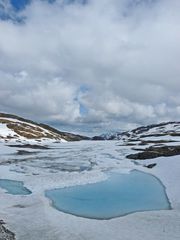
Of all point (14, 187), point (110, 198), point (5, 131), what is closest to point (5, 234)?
point (110, 198)

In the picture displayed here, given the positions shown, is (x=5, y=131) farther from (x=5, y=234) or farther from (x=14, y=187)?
(x=5, y=234)

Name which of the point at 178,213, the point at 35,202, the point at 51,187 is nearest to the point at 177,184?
the point at 178,213

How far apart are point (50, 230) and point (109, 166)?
34.2m

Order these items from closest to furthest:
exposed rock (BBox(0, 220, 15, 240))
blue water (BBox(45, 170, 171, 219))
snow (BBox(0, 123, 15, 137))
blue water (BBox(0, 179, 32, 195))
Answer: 1. exposed rock (BBox(0, 220, 15, 240))
2. blue water (BBox(45, 170, 171, 219))
3. blue water (BBox(0, 179, 32, 195))
4. snow (BBox(0, 123, 15, 137))

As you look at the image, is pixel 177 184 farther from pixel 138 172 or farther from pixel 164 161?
pixel 164 161

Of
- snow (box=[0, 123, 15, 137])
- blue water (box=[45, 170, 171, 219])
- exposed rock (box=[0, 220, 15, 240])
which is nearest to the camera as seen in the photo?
exposed rock (box=[0, 220, 15, 240])

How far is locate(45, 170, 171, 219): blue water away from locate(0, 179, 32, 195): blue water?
8.21 ft

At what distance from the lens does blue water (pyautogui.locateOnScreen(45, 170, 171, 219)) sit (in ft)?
83.7

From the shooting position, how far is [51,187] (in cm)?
3366

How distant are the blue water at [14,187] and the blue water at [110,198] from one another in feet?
8.21

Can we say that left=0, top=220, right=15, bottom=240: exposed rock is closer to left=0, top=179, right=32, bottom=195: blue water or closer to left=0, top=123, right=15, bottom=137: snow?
left=0, top=179, right=32, bottom=195: blue water

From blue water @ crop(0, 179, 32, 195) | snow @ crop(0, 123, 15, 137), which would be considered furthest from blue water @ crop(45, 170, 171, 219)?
snow @ crop(0, 123, 15, 137)

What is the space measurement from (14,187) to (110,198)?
11.1 m

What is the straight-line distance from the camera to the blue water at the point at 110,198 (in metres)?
25.5
